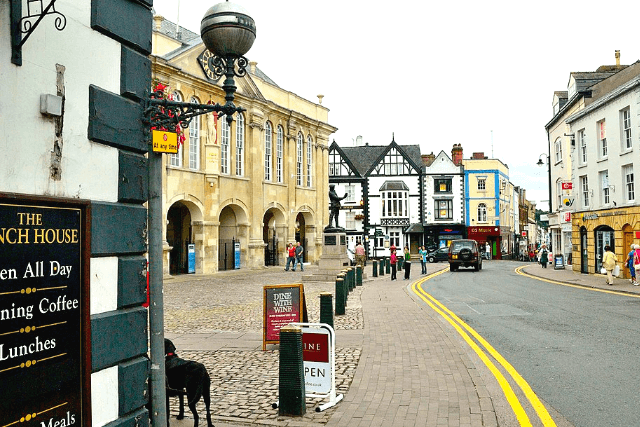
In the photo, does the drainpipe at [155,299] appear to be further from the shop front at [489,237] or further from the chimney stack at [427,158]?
the chimney stack at [427,158]

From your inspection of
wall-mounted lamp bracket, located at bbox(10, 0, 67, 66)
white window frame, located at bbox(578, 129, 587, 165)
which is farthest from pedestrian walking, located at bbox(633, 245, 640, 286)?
wall-mounted lamp bracket, located at bbox(10, 0, 67, 66)

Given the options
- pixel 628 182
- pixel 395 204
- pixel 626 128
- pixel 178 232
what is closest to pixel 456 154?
pixel 395 204

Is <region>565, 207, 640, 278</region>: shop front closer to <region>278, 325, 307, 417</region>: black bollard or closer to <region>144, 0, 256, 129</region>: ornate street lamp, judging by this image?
<region>278, 325, 307, 417</region>: black bollard

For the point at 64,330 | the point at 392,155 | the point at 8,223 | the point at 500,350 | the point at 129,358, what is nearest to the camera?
the point at 8,223

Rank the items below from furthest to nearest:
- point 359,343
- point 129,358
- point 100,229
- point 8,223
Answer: point 359,343 < point 129,358 < point 100,229 < point 8,223

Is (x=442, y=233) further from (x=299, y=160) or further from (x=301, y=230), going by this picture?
(x=299, y=160)

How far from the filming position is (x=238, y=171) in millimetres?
34844

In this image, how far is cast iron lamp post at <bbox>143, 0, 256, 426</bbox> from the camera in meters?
4.65

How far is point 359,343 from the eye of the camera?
986 cm

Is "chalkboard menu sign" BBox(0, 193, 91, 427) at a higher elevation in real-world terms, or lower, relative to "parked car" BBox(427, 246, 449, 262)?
higher

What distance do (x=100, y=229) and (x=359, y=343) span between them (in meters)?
6.70

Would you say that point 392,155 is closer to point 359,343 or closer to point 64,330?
point 359,343

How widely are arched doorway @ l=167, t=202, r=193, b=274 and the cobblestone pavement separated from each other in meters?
13.2

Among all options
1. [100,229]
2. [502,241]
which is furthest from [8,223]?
[502,241]
